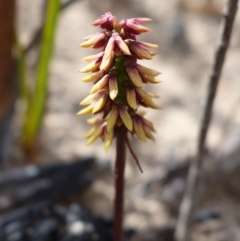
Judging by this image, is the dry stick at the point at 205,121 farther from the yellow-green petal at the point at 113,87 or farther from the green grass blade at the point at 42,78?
the green grass blade at the point at 42,78

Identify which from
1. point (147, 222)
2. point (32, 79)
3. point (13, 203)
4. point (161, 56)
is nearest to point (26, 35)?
point (32, 79)

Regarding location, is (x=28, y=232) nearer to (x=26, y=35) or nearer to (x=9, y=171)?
(x=9, y=171)

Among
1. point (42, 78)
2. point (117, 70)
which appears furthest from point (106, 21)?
point (42, 78)

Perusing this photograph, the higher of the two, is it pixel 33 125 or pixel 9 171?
pixel 33 125

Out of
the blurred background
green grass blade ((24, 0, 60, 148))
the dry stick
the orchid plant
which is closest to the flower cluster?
the orchid plant

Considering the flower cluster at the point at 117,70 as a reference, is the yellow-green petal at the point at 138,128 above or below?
below

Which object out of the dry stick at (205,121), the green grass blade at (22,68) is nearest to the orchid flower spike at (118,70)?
the dry stick at (205,121)
